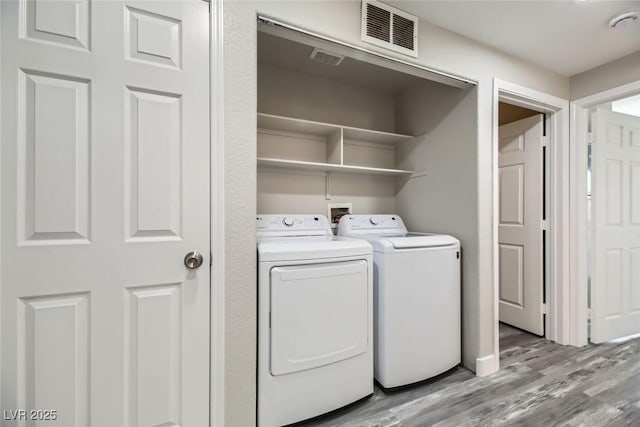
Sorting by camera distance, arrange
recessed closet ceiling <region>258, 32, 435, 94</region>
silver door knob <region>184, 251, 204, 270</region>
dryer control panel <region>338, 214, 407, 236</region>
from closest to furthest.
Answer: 1. silver door knob <region>184, 251, 204, 270</region>
2. recessed closet ceiling <region>258, 32, 435, 94</region>
3. dryer control panel <region>338, 214, 407, 236</region>

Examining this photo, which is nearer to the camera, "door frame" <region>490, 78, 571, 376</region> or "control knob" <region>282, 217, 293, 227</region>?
"control knob" <region>282, 217, 293, 227</region>

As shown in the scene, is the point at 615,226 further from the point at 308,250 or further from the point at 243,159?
the point at 243,159

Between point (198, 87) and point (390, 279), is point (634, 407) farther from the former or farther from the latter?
point (198, 87)

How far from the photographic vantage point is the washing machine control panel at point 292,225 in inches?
75.1

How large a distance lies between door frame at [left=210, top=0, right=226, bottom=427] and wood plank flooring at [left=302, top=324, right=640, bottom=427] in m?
0.60

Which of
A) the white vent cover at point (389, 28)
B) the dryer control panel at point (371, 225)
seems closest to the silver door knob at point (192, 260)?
the dryer control panel at point (371, 225)

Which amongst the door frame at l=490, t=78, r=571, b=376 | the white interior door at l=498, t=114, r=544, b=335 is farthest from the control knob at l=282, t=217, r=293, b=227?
the white interior door at l=498, t=114, r=544, b=335

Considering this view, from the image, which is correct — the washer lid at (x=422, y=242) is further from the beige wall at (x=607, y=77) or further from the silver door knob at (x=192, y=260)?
the beige wall at (x=607, y=77)

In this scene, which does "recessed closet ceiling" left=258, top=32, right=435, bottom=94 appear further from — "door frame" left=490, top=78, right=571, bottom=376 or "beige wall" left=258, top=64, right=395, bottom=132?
"door frame" left=490, top=78, right=571, bottom=376

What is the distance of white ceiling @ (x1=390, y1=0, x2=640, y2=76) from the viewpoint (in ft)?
5.31

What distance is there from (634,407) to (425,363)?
1.16 m

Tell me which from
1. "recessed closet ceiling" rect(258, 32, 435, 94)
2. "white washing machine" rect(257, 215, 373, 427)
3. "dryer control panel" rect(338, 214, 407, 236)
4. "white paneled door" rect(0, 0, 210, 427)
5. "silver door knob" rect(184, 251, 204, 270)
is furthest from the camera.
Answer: "dryer control panel" rect(338, 214, 407, 236)

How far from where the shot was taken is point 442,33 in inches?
71.9

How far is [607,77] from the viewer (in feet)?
7.39
